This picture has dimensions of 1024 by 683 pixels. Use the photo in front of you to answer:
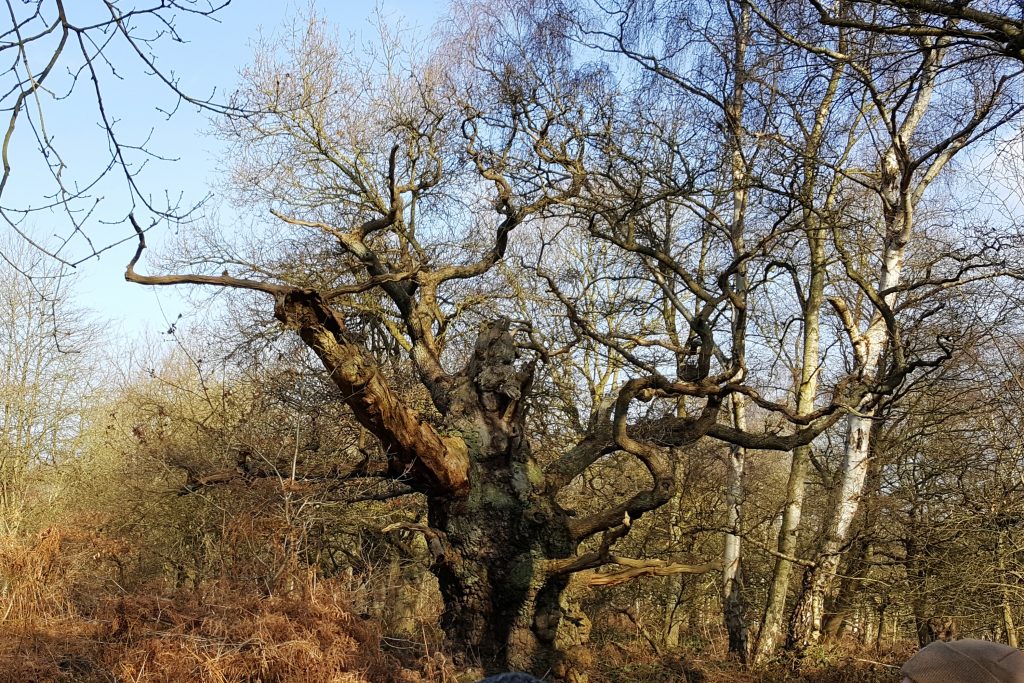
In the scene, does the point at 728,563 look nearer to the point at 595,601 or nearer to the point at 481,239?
the point at 595,601

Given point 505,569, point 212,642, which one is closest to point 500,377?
point 505,569

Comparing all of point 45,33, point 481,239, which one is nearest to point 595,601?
point 481,239

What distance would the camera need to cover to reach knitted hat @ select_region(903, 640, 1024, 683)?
2.20 m

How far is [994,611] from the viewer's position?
8.42m

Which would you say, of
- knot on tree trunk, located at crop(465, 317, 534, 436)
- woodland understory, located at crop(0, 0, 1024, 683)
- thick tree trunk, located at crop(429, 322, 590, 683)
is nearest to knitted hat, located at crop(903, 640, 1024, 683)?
woodland understory, located at crop(0, 0, 1024, 683)

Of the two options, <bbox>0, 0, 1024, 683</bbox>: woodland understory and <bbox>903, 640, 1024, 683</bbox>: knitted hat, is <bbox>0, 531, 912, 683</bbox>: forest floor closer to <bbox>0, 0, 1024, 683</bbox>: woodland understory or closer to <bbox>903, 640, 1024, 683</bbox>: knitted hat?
<bbox>0, 0, 1024, 683</bbox>: woodland understory

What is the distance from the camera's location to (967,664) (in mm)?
2234

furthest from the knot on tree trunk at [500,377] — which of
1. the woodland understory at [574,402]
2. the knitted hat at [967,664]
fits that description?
the knitted hat at [967,664]

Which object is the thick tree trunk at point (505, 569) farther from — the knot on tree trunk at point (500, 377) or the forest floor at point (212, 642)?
the forest floor at point (212, 642)

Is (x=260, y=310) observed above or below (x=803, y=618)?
above

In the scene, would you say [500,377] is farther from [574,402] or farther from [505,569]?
[574,402]

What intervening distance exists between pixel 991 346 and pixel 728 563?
15.6ft

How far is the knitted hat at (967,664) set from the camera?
220 centimetres

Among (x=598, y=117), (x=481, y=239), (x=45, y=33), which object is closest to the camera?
(x=45, y=33)
